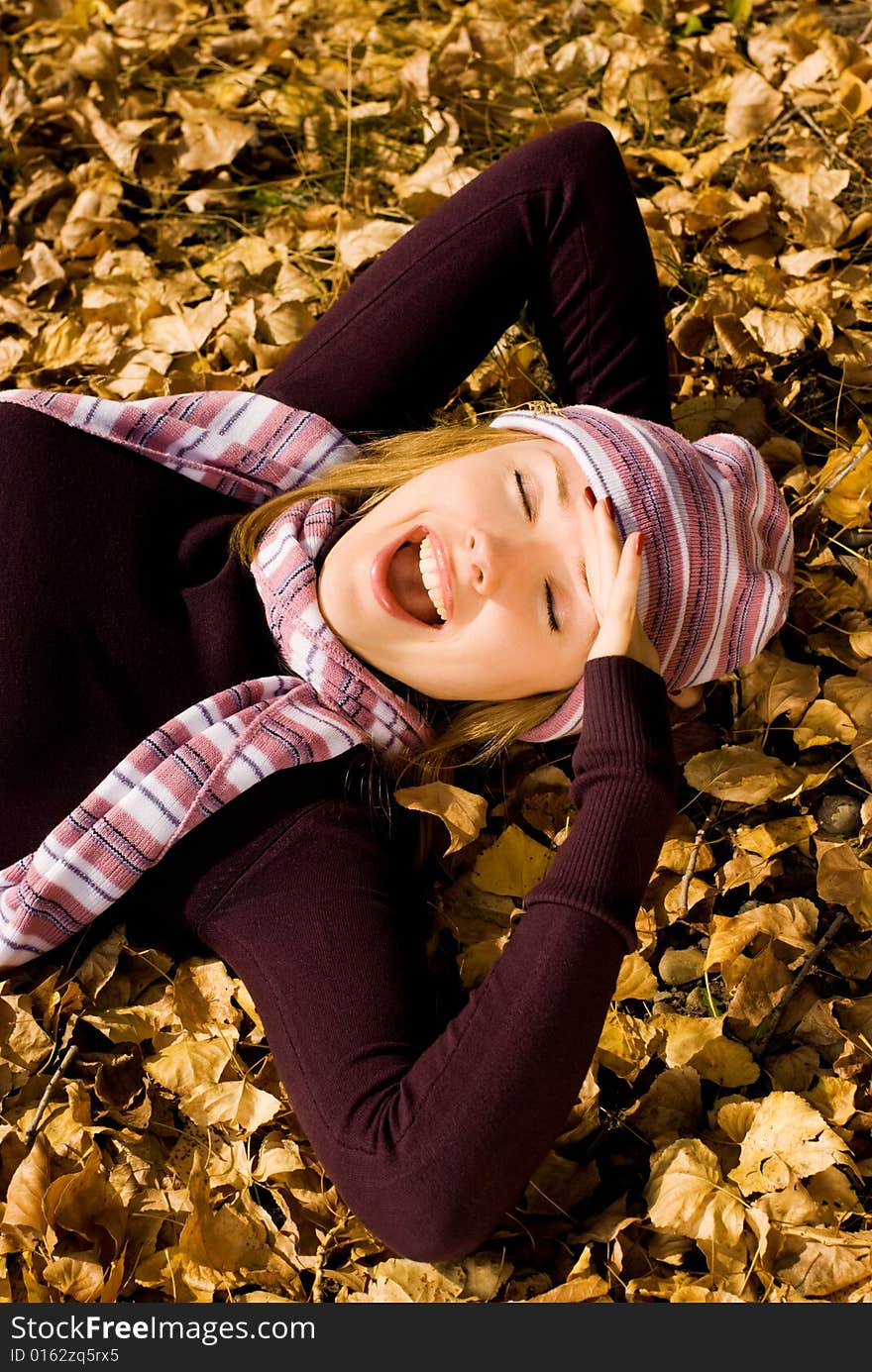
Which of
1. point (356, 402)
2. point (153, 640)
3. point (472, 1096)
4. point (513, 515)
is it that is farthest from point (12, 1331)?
point (356, 402)

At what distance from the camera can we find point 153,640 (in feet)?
5.55

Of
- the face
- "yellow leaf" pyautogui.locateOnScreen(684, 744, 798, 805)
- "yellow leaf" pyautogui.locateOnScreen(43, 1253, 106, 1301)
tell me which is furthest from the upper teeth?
"yellow leaf" pyautogui.locateOnScreen(43, 1253, 106, 1301)

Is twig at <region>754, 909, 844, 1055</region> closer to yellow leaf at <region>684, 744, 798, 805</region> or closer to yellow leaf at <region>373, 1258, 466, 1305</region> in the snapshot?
yellow leaf at <region>684, 744, 798, 805</region>

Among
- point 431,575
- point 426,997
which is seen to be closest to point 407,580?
point 431,575

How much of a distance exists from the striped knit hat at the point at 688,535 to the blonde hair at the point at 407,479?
5cm

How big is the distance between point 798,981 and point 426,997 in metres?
0.54

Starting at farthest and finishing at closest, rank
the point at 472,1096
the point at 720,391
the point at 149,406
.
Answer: the point at 720,391 < the point at 149,406 < the point at 472,1096

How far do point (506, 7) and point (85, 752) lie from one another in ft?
6.43

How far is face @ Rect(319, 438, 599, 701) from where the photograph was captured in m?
1.54

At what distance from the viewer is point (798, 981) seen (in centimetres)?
167

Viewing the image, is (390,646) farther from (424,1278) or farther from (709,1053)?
(424,1278)

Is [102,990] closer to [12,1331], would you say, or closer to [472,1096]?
[12,1331]

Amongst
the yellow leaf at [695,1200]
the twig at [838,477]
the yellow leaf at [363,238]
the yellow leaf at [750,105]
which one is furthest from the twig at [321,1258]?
the yellow leaf at [750,105]

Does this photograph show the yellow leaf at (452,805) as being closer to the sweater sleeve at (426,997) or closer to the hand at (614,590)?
the sweater sleeve at (426,997)
